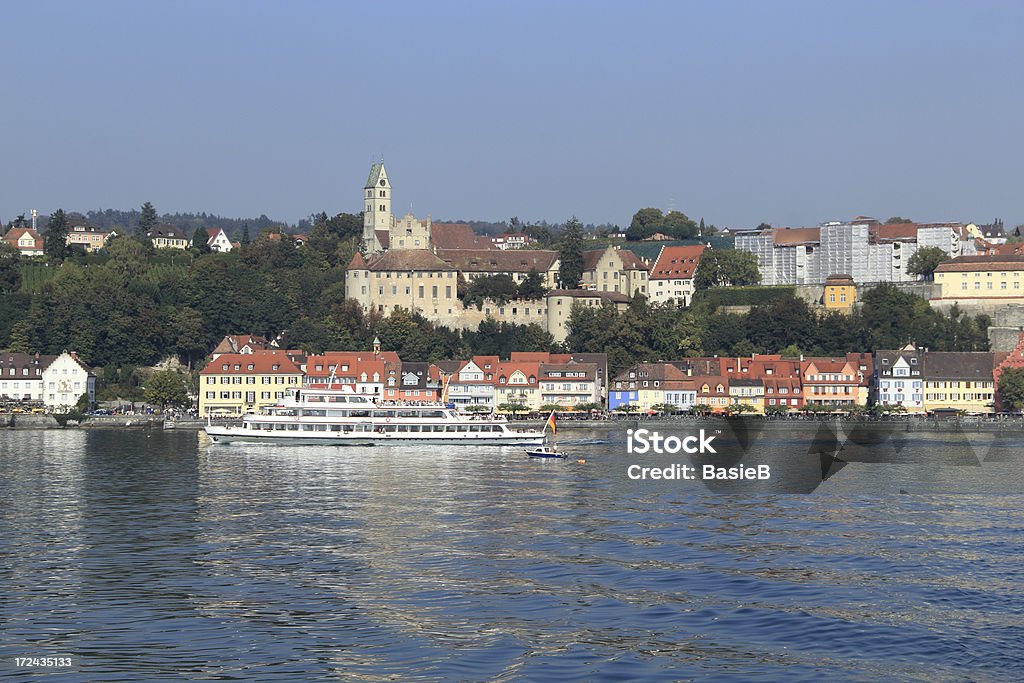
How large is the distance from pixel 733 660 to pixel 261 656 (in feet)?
24.5

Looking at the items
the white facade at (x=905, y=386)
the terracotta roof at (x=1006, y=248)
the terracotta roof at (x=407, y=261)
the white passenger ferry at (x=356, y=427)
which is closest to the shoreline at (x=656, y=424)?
the white facade at (x=905, y=386)

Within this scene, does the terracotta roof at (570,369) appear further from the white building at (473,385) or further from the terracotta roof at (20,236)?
the terracotta roof at (20,236)

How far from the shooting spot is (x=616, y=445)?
68062 mm

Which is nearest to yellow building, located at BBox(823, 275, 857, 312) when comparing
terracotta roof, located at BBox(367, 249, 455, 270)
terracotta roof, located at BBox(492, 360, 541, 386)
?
terracotta roof, located at BBox(492, 360, 541, 386)

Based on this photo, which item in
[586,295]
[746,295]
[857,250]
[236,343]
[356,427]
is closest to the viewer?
[356,427]

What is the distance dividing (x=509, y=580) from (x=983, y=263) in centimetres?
8291

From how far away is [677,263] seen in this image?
4633 inches

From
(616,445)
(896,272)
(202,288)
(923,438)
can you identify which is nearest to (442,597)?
(616,445)

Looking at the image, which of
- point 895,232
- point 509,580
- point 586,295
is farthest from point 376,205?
point 509,580

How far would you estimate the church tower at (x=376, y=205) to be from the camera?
12350 cm

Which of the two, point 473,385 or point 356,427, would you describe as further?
point 473,385

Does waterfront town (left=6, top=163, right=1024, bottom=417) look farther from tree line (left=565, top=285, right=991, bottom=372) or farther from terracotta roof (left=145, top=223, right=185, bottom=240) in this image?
terracotta roof (left=145, top=223, right=185, bottom=240)

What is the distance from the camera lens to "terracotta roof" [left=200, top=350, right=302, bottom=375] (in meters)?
93.2

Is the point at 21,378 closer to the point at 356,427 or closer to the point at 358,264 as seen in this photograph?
the point at 358,264
